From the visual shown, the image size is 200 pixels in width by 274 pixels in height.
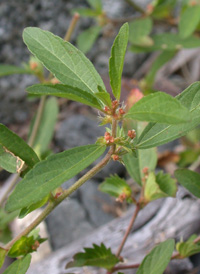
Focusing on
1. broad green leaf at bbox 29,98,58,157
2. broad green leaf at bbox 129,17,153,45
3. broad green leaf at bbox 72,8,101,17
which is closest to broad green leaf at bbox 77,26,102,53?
broad green leaf at bbox 72,8,101,17

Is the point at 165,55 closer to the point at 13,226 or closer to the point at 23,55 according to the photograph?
the point at 23,55

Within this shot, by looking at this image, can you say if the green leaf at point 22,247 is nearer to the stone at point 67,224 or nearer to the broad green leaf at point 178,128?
the broad green leaf at point 178,128

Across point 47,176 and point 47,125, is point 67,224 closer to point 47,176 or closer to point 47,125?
point 47,125

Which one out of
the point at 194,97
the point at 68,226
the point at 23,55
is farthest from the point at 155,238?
the point at 23,55

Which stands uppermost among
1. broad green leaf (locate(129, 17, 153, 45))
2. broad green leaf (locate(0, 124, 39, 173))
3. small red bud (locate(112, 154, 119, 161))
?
broad green leaf (locate(129, 17, 153, 45))

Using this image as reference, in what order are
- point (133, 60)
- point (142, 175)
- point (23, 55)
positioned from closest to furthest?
point (142, 175) → point (23, 55) → point (133, 60)

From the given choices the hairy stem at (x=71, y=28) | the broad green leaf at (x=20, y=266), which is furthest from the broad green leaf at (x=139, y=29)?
the broad green leaf at (x=20, y=266)

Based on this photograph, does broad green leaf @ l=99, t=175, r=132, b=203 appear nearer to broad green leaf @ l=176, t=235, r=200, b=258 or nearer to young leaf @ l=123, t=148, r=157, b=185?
young leaf @ l=123, t=148, r=157, b=185
